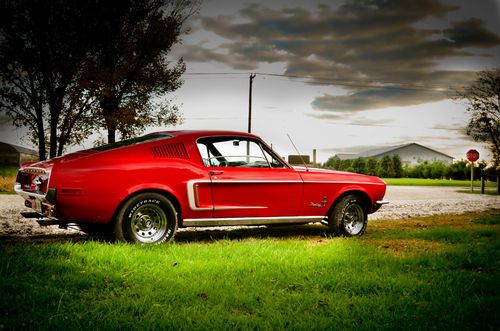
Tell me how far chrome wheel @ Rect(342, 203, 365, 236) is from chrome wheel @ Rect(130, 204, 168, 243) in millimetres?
3053

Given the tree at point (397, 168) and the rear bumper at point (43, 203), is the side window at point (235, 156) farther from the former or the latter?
the tree at point (397, 168)

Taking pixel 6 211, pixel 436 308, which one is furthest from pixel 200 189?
pixel 6 211

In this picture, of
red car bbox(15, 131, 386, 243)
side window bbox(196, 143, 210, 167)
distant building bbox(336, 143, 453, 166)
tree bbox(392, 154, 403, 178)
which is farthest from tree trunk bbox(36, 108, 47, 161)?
distant building bbox(336, 143, 453, 166)

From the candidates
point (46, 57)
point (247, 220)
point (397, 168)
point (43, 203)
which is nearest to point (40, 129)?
point (46, 57)

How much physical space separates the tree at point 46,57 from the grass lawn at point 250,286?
11311 mm

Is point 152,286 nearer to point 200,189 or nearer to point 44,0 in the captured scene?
point 200,189

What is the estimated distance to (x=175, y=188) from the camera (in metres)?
6.38

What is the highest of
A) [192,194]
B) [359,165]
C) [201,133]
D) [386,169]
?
[359,165]

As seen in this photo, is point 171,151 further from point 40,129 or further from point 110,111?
point 110,111

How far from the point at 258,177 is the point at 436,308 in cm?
341

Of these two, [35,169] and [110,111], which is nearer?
[35,169]

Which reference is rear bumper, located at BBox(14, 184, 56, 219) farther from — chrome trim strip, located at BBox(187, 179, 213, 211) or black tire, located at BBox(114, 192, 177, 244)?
chrome trim strip, located at BBox(187, 179, 213, 211)

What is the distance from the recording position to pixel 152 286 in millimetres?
4398

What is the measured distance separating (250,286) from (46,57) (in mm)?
14610
